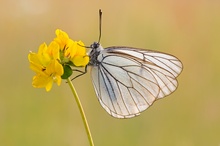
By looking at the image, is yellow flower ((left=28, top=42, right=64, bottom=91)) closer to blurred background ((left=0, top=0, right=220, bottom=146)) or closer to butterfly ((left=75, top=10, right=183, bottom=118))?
butterfly ((left=75, top=10, right=183, bottom=118))

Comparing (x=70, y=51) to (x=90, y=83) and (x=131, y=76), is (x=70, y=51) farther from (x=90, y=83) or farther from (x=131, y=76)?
(x=90, y=83)

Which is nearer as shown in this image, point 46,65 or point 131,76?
point 46,65

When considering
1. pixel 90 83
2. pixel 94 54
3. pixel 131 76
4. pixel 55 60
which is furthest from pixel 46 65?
pixel 90 83

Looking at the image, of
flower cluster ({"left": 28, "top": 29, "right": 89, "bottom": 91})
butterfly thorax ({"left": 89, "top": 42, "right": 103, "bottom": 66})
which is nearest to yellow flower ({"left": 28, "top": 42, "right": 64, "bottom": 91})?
flower cluster ({"left": 28, "top": 29, "right": 89, "bottom": 91})

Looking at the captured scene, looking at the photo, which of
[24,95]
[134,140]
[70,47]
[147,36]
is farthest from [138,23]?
[70,47]

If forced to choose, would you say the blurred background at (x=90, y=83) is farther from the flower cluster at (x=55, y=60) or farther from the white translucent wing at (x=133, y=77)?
the flower cluster at (x=55, y=60)

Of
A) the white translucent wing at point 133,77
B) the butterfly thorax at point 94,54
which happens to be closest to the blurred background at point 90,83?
the white translucent wing at point 133,77
